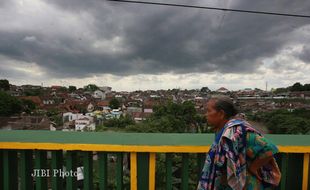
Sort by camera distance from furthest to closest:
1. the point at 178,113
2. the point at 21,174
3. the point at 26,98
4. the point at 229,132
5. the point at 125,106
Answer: the point at 125,106
the point at 178,113
the point at 26,98
the point at 21,174
the point at 229,132

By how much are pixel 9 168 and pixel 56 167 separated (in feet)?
1.34

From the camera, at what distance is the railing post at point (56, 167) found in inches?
75.9

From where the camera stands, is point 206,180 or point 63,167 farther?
point 63,167

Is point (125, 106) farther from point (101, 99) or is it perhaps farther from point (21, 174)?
point (21, 174)

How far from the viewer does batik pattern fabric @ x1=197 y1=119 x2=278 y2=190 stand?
4.02ft

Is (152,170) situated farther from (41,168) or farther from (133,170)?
(41,168)

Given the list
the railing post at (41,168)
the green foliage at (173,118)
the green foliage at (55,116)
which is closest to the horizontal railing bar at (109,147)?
the railing post at (41,168)

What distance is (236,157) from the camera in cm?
122

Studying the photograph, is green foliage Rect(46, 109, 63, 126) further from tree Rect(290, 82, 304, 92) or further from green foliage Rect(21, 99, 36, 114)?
tree Rect(290, 82, 304, 92)

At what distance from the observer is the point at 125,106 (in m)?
30.1

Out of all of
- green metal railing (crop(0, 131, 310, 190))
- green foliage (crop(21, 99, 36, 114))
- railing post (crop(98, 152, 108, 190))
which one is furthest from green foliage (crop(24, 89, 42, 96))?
railing post (crop(98, 152, 108, 190))

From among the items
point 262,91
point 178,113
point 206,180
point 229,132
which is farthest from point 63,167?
point 178,113

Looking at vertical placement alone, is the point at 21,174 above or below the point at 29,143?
below

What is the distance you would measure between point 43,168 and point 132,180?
77 cm
